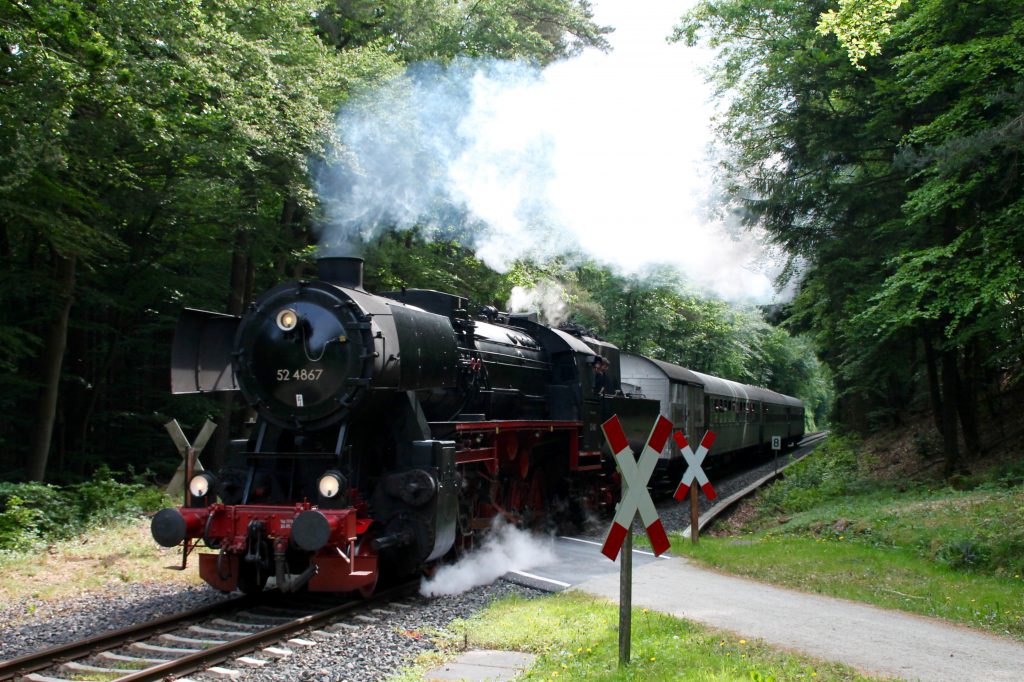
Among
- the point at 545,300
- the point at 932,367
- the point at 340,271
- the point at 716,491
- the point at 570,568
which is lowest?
the point at 570,568

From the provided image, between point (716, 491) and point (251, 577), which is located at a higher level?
point (716, 491)

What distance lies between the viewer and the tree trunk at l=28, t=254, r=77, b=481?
13930 mm

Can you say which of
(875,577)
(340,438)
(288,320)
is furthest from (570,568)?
(288,320)

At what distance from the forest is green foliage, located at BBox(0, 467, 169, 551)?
184cm

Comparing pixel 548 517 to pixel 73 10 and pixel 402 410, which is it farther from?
pixel 73 10

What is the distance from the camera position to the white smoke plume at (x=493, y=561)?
337 inches

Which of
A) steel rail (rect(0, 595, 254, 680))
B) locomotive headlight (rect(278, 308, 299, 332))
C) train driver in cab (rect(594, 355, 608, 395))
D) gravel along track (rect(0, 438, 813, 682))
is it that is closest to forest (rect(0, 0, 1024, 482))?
train driver in cab (rect(594, 355, 608, 395))

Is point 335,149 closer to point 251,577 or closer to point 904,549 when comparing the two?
point 251,577

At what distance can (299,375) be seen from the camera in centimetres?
782

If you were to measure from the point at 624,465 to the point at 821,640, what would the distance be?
2451mm

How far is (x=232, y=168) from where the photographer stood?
1427cm

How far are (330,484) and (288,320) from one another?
1.62 m

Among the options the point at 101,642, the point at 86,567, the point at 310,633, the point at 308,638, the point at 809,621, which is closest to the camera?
the point at 101,642

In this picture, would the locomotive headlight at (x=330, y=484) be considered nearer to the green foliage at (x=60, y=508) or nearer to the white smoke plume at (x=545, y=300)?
the green foliage at (x=60, y=508)
